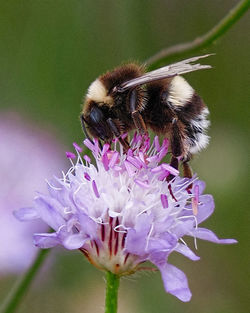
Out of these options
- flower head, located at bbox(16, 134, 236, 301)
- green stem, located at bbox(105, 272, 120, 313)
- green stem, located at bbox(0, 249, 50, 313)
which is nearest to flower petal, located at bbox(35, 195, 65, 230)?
flower head, located at bbox(16, 134, 236, 301)

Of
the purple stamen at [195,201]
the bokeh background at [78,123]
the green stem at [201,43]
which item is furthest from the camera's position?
the bokeh background at [78,123]

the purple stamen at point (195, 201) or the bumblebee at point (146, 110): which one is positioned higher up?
the bumblebee at point (146, 110)

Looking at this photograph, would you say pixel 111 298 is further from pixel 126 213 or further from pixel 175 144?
pixel 175 144

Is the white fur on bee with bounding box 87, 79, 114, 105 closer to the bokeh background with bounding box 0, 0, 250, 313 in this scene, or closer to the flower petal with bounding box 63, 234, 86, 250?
the flower petal with bounding box 63, 234, 86, 250

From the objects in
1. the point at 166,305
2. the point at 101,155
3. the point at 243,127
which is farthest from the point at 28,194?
the point at 101,155

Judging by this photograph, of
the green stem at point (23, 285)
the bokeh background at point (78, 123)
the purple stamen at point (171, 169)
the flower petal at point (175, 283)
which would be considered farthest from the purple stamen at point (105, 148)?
the bokeh background at point (78, 123)

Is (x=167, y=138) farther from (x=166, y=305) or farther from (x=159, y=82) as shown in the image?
(x=166, y=305)

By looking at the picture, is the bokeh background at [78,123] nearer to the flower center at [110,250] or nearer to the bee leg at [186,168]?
the bee leg at [186,168]

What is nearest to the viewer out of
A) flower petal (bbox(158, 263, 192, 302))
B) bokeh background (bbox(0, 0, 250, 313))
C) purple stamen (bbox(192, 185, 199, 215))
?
flower petal (bbox(158, 263, 192, 302))
